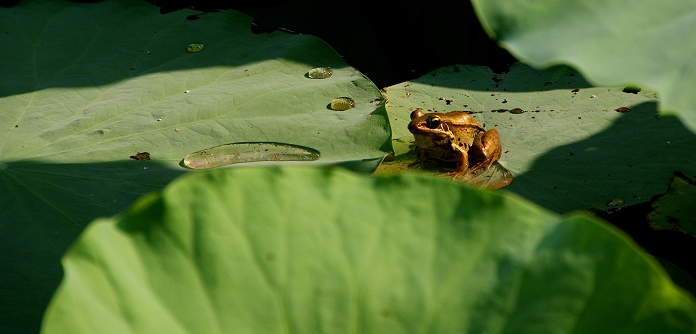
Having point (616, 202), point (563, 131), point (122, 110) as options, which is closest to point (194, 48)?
point (122, 110)

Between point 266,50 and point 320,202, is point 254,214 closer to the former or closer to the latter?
point 320,202

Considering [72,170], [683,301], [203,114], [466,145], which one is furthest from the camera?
[466,145]

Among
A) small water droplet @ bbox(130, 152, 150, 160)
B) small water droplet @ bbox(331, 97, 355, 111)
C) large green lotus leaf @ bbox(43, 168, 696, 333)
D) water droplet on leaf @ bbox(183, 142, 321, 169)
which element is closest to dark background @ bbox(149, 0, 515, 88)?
small water droplet @ bbox(331, 97, 355, 111)

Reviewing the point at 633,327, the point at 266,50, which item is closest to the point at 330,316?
the point at 633,327

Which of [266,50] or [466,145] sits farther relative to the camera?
[466,145]

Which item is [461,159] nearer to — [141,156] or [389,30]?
Result: [389,30]

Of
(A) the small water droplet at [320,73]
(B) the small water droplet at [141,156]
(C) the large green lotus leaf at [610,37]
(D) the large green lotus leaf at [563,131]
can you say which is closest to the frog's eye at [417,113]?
(D) the large green lotus leaf at [563,131]
